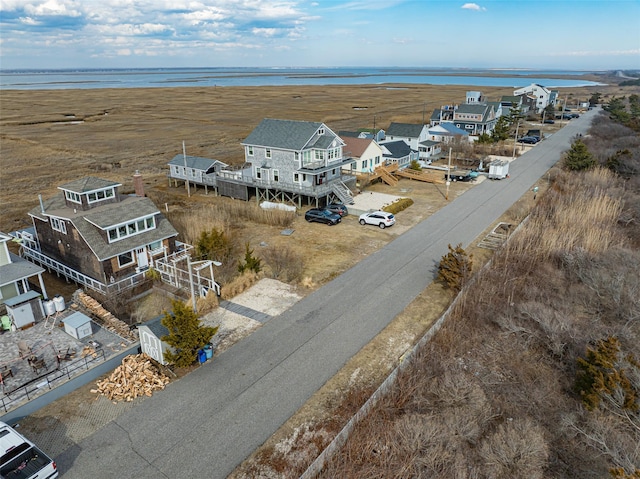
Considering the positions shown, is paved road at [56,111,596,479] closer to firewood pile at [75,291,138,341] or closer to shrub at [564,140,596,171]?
firewood pile at [75,291,138,341]

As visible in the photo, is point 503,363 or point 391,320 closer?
point 503,363

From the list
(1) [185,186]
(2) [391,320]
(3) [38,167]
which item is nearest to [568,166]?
(2) [391,320]

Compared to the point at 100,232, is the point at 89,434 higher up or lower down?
lower down

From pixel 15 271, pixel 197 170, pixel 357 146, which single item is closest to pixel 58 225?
pixel 15 271

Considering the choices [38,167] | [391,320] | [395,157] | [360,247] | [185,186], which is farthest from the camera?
[38,167]

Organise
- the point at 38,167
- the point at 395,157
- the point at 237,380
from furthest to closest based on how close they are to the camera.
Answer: the point at 38,167, the point at 395,157, the point at 237,380

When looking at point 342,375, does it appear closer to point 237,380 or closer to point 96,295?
point 237,380
